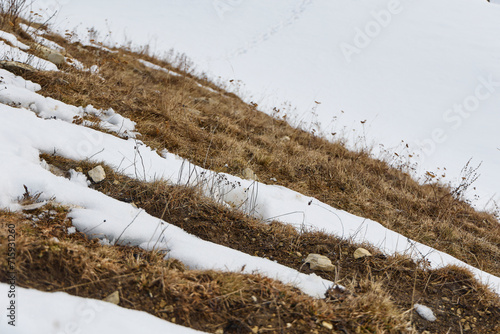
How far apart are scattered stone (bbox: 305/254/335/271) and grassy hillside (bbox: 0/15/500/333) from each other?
2.4 inches

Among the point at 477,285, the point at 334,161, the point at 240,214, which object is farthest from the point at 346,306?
the point at 334,161

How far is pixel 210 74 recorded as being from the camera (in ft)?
31.5

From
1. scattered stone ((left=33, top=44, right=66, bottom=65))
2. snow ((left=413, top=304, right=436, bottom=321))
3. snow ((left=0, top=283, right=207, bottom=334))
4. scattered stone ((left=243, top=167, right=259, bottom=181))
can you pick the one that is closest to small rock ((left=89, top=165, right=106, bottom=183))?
snow ((left=0, top=283, right=207, bottom=334))

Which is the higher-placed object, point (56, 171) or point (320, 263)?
point (320, 263)

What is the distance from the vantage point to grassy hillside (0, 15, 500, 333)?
1574 mm

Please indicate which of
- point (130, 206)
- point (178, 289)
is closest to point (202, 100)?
point (130, 206)

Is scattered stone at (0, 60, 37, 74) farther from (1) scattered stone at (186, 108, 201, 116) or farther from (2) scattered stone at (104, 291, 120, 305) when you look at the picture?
(2) scattered stone at (104, 291, 120, 305)

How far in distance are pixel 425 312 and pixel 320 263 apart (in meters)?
0.74

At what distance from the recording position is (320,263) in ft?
7.63

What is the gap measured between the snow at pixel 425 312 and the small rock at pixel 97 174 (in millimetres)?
2542

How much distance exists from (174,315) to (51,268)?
65 centimetres

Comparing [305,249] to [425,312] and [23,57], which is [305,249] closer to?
[425,312]

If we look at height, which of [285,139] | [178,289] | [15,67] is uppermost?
[285,139]

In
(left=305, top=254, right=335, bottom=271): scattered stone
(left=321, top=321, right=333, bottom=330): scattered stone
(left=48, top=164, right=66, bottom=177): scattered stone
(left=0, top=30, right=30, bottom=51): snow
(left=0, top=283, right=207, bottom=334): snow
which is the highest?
(left=0, top=30, right=30, bottom=51): snow
